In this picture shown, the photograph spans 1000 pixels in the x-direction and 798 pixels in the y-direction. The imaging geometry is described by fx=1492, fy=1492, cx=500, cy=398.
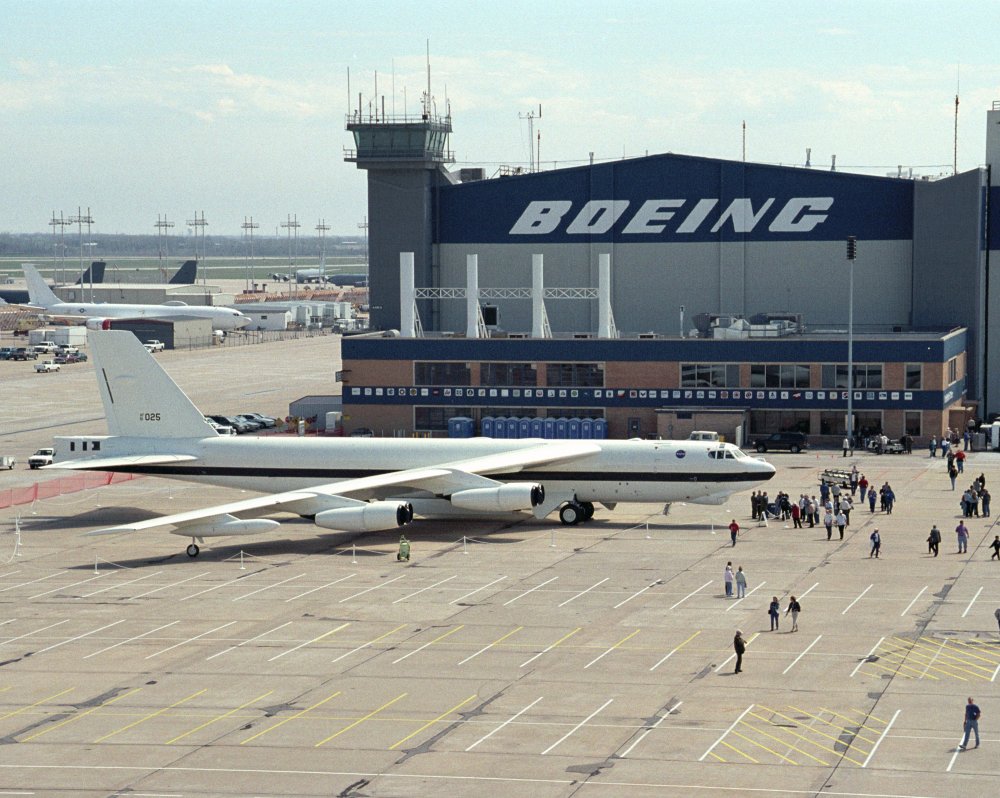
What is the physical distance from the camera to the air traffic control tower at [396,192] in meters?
108

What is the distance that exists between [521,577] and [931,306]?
56.7m

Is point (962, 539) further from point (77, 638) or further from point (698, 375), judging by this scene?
point (698, 375)

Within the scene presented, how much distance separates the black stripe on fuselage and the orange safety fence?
8.19 m

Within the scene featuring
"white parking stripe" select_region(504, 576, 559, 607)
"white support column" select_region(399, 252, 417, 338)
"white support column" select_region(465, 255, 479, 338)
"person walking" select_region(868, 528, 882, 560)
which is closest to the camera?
"white parking stripe" select_region(504, 576, 559, 607)

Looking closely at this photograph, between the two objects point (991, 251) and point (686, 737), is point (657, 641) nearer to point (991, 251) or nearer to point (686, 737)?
point (686, 737)

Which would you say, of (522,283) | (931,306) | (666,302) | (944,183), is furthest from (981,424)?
(522,283)

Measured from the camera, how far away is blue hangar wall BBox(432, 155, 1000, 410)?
100 meters

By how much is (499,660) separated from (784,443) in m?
50.0

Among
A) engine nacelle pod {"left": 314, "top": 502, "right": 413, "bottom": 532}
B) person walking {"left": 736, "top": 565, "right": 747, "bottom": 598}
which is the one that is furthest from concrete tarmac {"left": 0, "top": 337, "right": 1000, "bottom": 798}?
engine nacelle pod {"left": 314, "top": 502, "right": 413, "bottom": 532}

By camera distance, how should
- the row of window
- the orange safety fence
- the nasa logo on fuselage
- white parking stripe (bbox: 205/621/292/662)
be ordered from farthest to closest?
the nasa logo on fuselage → the row of window → the orange safety fence → white parking stripe (bbox: 205/621/292/662)

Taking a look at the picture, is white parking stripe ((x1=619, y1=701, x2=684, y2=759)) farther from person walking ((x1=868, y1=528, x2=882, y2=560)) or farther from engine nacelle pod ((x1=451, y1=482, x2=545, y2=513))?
engine nacelle pod ((x1=451, y1=482, x2=545, y2=513))

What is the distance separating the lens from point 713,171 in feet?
346

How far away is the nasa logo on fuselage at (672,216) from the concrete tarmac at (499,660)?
131 ft

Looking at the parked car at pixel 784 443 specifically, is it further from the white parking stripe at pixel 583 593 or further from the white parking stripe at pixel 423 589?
the white parking stripe at pixel 423 589
